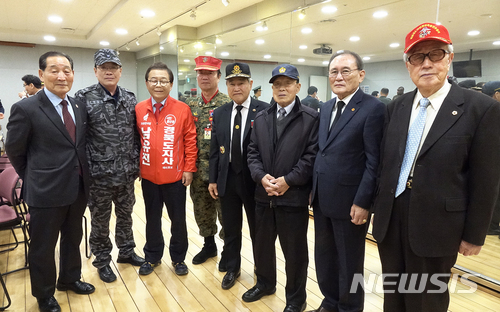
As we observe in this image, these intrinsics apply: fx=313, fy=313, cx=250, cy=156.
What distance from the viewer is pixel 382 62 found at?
3828mm

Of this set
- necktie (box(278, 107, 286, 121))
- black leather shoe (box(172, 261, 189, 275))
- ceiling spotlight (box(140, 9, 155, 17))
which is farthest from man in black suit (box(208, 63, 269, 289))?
ceiling spotlight (box(140, 9, 155, 17))

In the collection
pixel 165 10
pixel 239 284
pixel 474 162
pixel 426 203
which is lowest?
pixel 239 284

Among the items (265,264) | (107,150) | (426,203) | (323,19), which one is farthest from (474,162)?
(323,19)

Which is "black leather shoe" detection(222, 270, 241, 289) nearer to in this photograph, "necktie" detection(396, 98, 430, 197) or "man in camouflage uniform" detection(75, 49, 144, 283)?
"man in camouflage uniform" detection(75, 49, 144, 283)

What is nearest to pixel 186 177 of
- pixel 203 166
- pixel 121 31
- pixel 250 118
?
pixel 203 166

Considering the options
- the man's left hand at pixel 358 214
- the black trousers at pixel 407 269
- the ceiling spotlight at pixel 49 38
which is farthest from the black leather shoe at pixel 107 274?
the ceiling spotlight at pixel 49 38

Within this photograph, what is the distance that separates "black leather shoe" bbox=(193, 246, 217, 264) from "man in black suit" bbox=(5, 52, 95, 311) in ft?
4.10

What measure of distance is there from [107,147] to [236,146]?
43.5 inches

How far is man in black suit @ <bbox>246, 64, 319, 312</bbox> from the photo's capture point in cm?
220

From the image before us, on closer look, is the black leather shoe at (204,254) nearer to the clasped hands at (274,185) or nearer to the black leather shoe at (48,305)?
the black leather shoe at (48,305)

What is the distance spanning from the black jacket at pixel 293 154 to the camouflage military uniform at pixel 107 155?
1.22m

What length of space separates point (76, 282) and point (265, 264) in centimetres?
164

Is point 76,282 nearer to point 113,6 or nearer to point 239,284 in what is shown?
point 239,284

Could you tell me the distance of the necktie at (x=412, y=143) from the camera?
1.61 m
